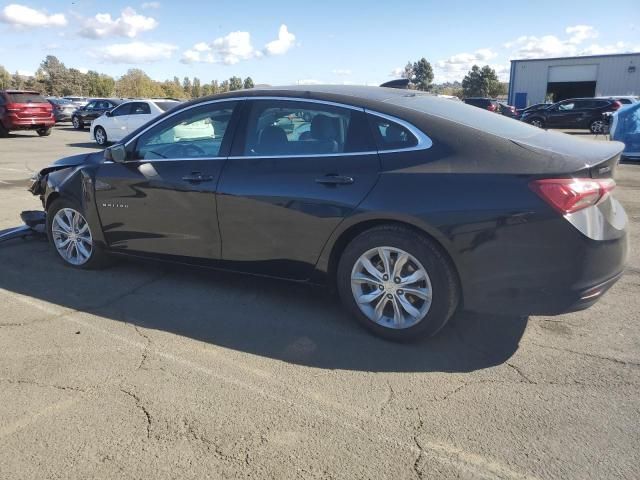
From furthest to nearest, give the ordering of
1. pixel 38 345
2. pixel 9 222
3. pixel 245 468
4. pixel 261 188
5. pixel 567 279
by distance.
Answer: pixel 9 222
pixel 261 188
pixel 38 345
pixel 567 279
pixel 245 468

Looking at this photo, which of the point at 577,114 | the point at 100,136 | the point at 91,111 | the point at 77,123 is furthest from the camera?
the point at 77,123

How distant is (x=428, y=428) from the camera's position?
268cm

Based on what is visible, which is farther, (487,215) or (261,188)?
(261,188)

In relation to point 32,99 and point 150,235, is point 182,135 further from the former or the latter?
point 32,99

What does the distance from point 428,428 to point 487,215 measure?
1254mm

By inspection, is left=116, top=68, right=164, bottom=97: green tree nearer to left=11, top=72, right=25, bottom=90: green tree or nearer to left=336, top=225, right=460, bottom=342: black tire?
left=11, top=72, right=25, bottom=90: green tree

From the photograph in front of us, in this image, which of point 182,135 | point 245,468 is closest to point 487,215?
point 245,468

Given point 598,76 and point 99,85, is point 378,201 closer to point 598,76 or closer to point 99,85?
point 598,76

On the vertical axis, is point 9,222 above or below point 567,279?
below

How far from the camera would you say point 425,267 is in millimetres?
3340

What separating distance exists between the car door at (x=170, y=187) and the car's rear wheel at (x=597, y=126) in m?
24.0

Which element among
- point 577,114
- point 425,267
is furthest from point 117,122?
point 577,114

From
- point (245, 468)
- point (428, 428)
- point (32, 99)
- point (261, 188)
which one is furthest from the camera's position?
point (32, 99)

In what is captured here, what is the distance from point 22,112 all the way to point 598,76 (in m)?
41.4
